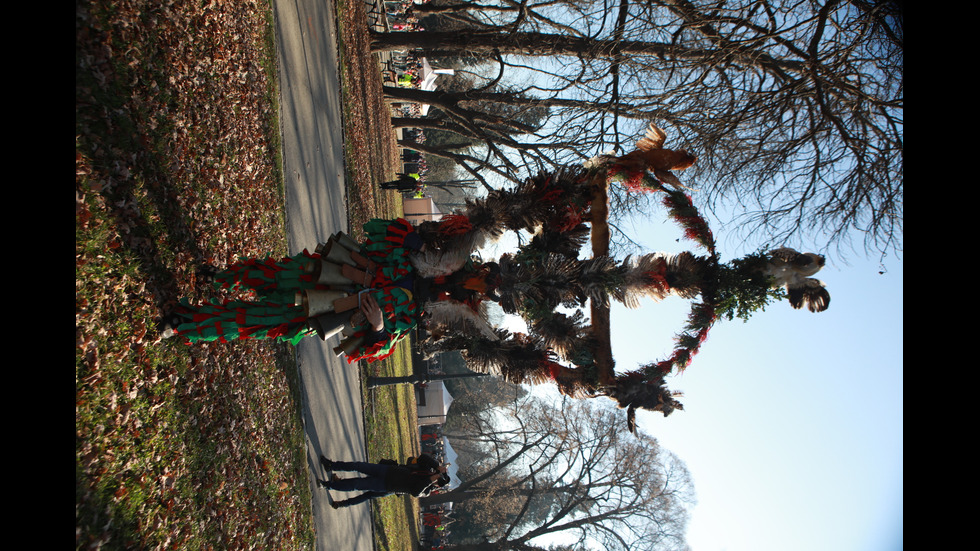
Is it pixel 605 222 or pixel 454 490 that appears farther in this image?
pixel 454 490

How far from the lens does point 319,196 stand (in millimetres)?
9594

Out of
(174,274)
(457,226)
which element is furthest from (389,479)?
(457,226)

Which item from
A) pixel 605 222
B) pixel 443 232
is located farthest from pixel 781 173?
pixel 443 232

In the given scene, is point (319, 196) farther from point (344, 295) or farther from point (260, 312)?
point (344, 295)

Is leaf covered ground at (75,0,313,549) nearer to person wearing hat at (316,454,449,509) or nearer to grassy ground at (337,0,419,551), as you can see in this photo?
person wearing hat at (316,454,449,509)

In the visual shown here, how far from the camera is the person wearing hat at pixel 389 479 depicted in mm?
7457

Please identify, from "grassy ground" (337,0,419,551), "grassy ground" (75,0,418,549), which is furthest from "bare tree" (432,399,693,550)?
"grassy ground" (75,0,418,549)

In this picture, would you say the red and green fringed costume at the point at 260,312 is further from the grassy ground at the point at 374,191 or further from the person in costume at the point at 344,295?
the grassy ground at the point at 374,191

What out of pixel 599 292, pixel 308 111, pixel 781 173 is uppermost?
pixel 308 111

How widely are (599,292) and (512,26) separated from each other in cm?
863

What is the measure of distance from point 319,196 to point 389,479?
5256mm

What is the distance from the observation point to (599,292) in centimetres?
424

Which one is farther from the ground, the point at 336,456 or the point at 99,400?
the point at 99,400
